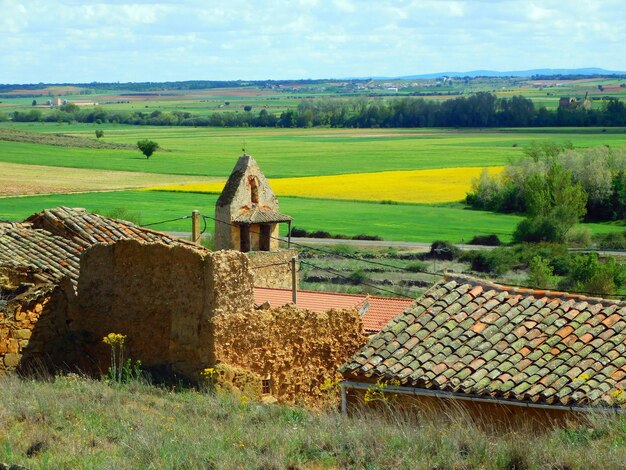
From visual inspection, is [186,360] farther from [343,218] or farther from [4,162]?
[4,162]

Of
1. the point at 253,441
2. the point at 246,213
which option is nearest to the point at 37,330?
the point at 253,441

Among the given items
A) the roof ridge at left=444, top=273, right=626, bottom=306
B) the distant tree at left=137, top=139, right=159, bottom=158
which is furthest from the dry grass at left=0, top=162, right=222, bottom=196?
the roof ridge at left=444, top=273, right=626, bottom=306

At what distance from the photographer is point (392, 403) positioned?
12719 millimetres

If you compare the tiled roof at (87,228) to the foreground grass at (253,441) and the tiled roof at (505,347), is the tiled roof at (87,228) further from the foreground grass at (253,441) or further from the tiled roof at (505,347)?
the foreground grass at (253,441)

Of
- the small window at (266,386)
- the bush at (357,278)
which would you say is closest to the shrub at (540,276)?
the bush at (357,278)

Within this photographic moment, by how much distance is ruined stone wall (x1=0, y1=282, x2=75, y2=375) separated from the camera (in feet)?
47.5

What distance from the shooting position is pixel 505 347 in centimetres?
1302

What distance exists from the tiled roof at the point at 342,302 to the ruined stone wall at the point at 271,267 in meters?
0.79

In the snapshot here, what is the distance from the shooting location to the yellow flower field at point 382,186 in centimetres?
7162

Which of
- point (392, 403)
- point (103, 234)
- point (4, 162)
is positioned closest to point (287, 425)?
point (392, 403)

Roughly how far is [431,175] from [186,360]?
7052cm

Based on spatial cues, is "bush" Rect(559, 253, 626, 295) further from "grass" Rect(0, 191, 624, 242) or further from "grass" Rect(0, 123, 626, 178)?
"grass" Rect(0, 123, 626, 178)

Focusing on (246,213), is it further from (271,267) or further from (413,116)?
(413,116)

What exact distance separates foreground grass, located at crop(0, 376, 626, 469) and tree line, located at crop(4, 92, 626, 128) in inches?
5394
